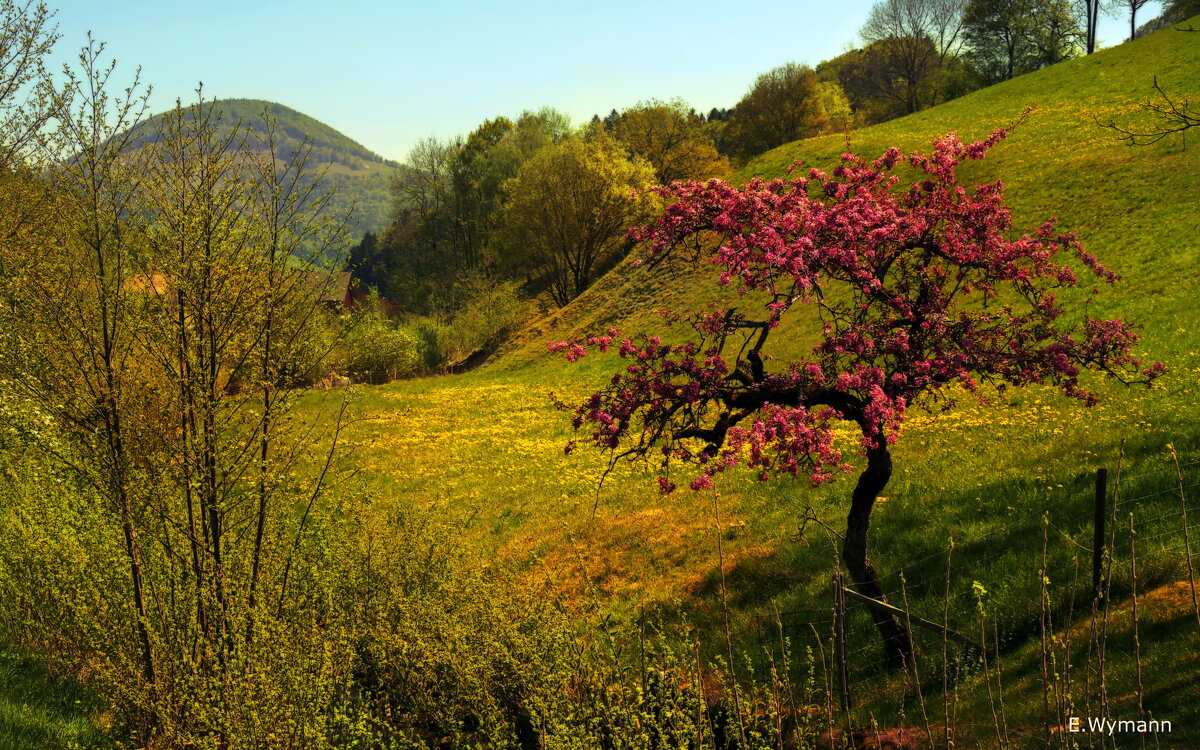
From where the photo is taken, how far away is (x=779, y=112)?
2911 inches

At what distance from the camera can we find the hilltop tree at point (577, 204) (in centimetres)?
5512

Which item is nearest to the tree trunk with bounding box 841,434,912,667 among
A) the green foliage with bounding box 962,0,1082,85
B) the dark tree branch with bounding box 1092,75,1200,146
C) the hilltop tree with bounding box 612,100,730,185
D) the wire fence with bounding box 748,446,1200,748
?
the wire fence with bounding box 748,446,1200,748

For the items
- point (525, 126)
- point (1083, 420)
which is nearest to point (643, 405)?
point (1083, 420)

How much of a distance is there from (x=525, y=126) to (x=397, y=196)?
749 inches

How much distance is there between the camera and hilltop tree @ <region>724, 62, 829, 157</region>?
72375mm

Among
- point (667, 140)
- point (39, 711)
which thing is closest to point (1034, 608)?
point (39, 711)

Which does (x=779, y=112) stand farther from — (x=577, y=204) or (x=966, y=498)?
(x=966, y=498)

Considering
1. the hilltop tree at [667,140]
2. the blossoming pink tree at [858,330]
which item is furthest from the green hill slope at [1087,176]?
the hilltop tree at [667,140]

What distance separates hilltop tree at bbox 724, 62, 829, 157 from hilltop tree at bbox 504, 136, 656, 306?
76.2ft

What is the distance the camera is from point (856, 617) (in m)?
10.9

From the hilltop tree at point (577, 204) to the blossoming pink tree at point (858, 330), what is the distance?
4372 centimetres

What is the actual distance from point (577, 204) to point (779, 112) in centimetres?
3076

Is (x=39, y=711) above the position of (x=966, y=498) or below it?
below

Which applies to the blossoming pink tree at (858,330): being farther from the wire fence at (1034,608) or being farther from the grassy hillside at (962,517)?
the grassy hillside at (962,517)
